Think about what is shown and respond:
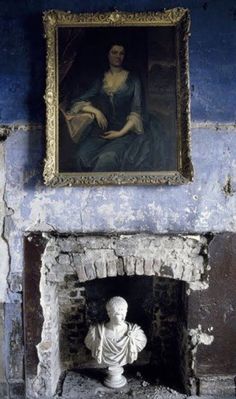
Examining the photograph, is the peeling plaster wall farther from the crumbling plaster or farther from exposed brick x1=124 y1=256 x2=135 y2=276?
exposed brick x1=124 y1=256 x2=135 y2=276

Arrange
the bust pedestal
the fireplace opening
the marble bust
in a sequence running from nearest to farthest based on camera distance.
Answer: the marble bust, the bust pedestal, the fireplace opening

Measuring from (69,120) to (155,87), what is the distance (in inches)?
28.4

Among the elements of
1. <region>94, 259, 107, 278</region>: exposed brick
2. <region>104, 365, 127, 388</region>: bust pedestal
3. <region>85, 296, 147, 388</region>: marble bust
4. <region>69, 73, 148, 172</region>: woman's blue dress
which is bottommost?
<region>104, 365, 127, 388</region>: bust pedestal

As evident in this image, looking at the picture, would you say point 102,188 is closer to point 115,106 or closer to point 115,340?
point 115,106

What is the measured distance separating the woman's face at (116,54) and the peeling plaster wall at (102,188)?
32 centimetres

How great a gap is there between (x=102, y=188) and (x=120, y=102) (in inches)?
27.1

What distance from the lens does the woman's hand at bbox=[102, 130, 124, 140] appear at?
373cm

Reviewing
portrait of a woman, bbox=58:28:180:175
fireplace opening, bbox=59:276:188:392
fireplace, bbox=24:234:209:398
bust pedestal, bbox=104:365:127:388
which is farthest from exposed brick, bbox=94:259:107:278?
bust pedestal, bbox=104:365:127:388

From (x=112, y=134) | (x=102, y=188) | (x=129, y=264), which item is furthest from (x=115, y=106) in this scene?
(x=129, y=264)

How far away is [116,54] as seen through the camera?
3727 millimetres

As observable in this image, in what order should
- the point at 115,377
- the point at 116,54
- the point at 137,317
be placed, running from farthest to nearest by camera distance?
the point at 137,317, the point at 115,377, the point at 116,54

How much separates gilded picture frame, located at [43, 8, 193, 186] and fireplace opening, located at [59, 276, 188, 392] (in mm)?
1126

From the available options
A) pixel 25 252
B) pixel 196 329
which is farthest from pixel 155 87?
pixel 196 329

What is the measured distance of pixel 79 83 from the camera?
3.73 metres
